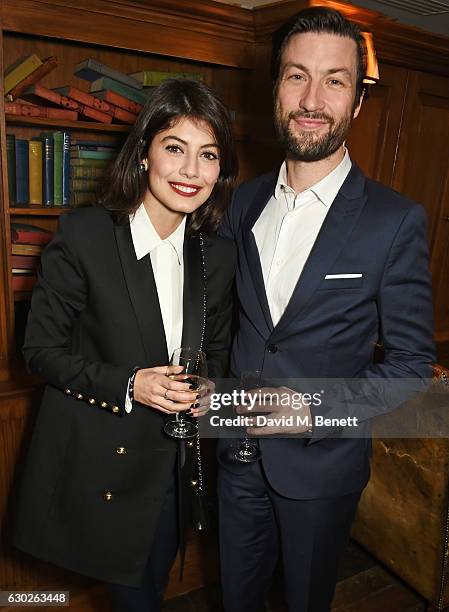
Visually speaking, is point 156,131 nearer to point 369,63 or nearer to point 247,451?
point 369,63

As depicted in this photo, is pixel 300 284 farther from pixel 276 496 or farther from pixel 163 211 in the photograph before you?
pixel 276 496

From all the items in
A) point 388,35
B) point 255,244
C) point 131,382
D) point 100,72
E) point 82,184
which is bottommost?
point 131,382

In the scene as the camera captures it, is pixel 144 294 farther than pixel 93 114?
No

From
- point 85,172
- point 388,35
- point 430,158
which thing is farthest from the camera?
point 430,158

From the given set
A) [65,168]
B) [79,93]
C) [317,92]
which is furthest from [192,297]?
[79,93]

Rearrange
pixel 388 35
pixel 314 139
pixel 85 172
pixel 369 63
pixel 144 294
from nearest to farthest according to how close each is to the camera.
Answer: pixel 144 294 → pixel 314 139 → pixel 369 63 → pixel 85 172 → pixel 388 35

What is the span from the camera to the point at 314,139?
1.57m

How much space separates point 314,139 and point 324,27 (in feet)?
1.02

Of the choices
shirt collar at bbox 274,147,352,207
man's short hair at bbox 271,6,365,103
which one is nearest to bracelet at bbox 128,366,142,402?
shirt collar at bbox 274,147,352,207

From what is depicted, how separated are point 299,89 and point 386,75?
149 cm

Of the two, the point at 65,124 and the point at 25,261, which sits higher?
the point at 65,124

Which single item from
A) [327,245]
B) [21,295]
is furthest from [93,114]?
[327,245]

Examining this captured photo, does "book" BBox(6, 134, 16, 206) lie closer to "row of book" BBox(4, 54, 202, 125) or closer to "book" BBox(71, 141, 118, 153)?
"row of book" BBox(4, 54, 202, 125)

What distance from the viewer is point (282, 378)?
158 cm
